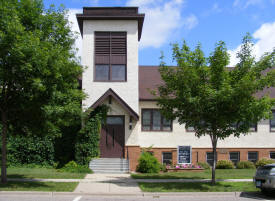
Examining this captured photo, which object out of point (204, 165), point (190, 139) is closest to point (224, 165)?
point (204, 165)

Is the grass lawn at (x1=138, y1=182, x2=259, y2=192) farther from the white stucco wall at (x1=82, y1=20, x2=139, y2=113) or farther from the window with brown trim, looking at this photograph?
the window with brown trim

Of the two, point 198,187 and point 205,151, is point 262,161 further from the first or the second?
point 198,187

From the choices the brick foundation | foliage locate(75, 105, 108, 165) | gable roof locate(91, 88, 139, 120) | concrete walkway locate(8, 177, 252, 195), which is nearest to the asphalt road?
concrete walkway locate(8, 177, 252, 195)

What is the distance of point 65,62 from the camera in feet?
41.0

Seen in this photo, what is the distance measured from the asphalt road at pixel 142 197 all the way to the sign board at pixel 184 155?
751 cm

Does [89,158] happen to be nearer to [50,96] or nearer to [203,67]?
[50,96]

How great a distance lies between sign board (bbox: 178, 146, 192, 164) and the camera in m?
19.5

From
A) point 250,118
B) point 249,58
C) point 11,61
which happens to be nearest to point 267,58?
point 249,58

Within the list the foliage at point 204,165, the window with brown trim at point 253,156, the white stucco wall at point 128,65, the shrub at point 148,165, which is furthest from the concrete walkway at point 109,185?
the window with brown trim at point 253,156

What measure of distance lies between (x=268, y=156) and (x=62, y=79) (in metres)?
16.4

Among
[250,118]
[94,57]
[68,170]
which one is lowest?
[68,170]

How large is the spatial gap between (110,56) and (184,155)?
7.56m

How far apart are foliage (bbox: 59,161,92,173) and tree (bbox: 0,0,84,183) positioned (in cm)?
442

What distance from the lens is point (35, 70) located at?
1158 cm
